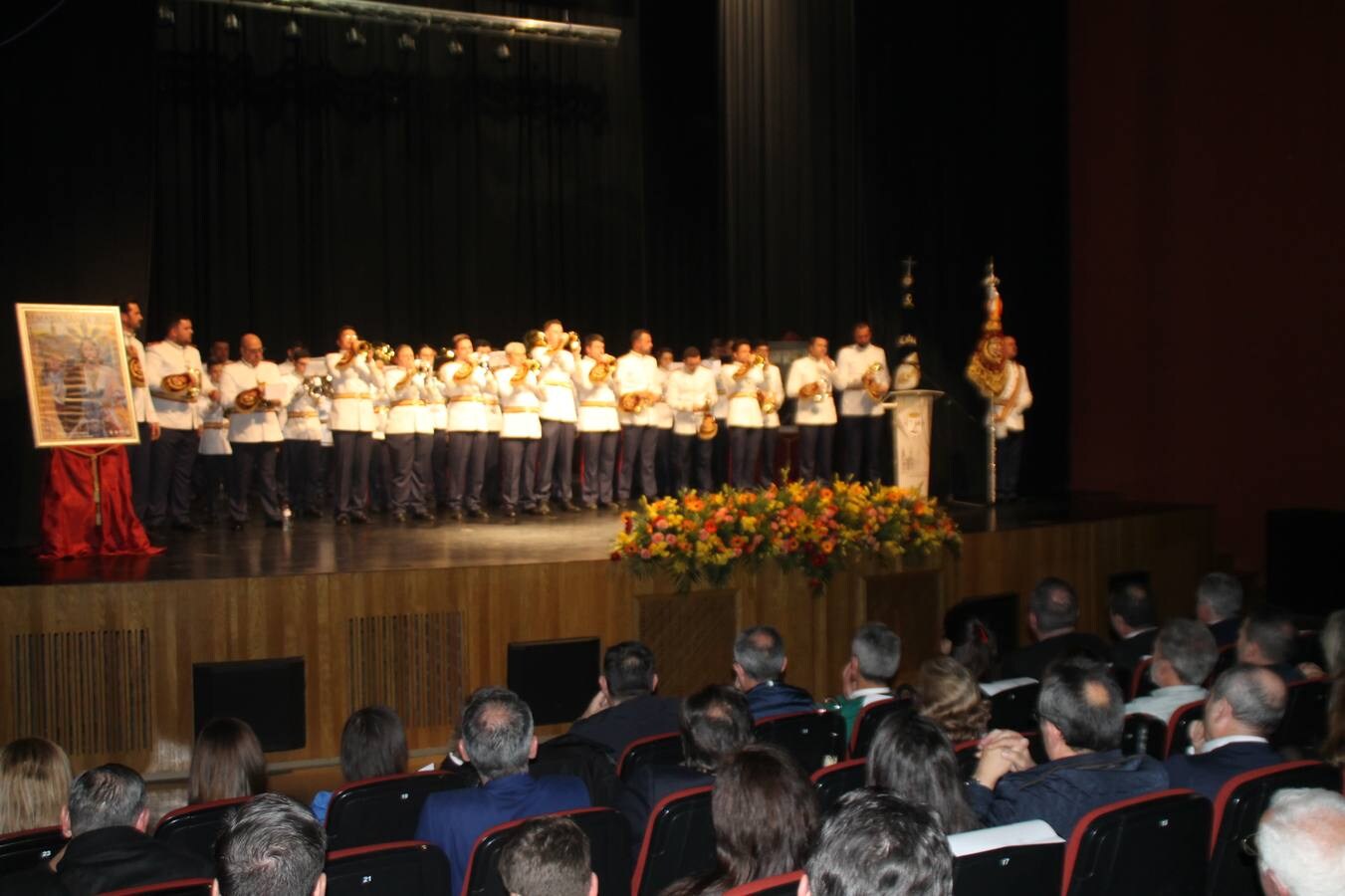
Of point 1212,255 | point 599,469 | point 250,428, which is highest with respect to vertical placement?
point 1212,255

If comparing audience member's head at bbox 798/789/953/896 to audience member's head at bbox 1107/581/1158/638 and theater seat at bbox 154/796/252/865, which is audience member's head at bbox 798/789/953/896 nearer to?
theater seat at bbox 154/796/252/865

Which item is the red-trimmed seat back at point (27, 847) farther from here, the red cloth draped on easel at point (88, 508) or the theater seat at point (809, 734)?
the red cloth draped on easel at point (88, 508)

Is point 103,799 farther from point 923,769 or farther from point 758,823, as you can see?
point 923,769

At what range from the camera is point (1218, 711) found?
3.45 m

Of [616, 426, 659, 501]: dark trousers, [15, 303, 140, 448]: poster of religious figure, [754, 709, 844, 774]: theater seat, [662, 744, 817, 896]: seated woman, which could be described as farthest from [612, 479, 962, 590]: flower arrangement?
[662, 744, 817, 896]: seated woman

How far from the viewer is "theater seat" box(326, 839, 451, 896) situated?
2.68 metres

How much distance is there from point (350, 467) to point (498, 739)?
698 cm

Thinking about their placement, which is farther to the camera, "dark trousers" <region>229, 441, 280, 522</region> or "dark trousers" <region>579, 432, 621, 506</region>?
"dark trousers" <region>579, 432, 621, 506</region>

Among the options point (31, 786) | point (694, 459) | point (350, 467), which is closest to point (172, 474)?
point (350, 467)

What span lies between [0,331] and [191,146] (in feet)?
15.3

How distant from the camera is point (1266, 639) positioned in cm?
461

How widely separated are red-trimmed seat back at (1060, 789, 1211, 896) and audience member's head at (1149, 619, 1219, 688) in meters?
1.42

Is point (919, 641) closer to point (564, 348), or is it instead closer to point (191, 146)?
point (564, 348)

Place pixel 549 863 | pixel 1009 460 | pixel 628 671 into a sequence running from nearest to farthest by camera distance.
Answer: pixel 549 863, pixel 628 671, pixel 1009 460
